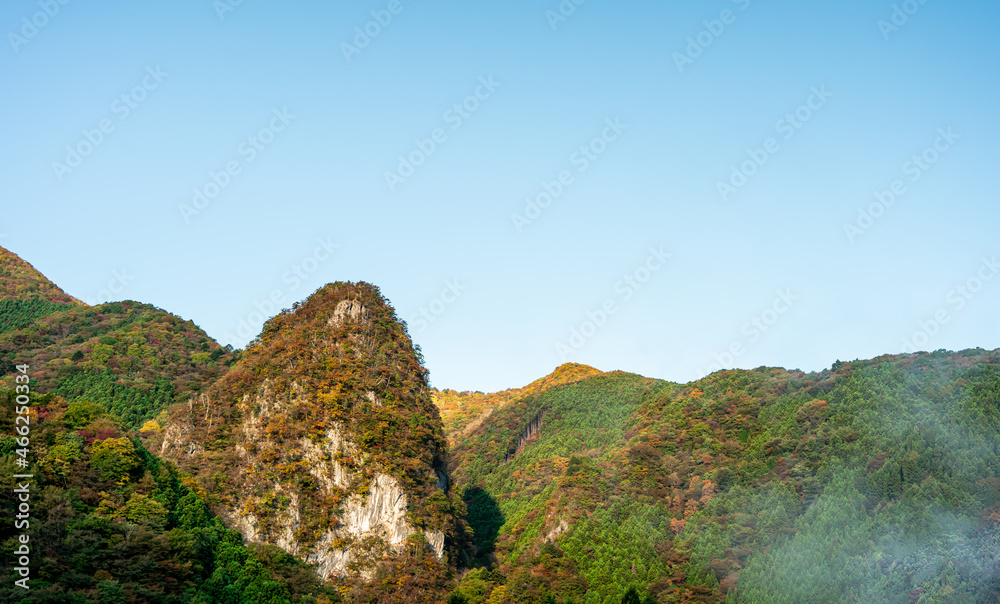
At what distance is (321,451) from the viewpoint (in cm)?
6116

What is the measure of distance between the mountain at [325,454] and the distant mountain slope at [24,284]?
6366cm

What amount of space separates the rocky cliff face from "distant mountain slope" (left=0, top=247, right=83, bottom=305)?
210ft

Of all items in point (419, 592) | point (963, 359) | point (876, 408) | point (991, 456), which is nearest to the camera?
point (419, 592)

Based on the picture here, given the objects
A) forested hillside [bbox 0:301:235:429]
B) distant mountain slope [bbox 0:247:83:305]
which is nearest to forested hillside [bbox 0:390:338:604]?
forested hillside [bbox 0:301:235:429]

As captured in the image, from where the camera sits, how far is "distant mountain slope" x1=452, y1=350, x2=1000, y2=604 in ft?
208

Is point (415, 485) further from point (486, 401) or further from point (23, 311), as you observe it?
point (486, 401)

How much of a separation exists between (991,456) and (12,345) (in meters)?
104

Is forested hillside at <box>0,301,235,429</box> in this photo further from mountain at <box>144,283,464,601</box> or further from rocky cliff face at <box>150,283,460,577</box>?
mountain at <box>144,283,464,601</box>

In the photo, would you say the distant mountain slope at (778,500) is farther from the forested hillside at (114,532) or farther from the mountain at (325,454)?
the forested hillside at (114,532)

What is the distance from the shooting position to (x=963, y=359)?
300 feet

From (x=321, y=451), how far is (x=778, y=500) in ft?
143

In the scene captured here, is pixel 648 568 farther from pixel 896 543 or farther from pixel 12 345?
pixel 12 345

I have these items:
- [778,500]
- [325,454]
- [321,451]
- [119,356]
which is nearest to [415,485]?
[325,454]

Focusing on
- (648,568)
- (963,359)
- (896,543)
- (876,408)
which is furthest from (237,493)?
(963,359)
